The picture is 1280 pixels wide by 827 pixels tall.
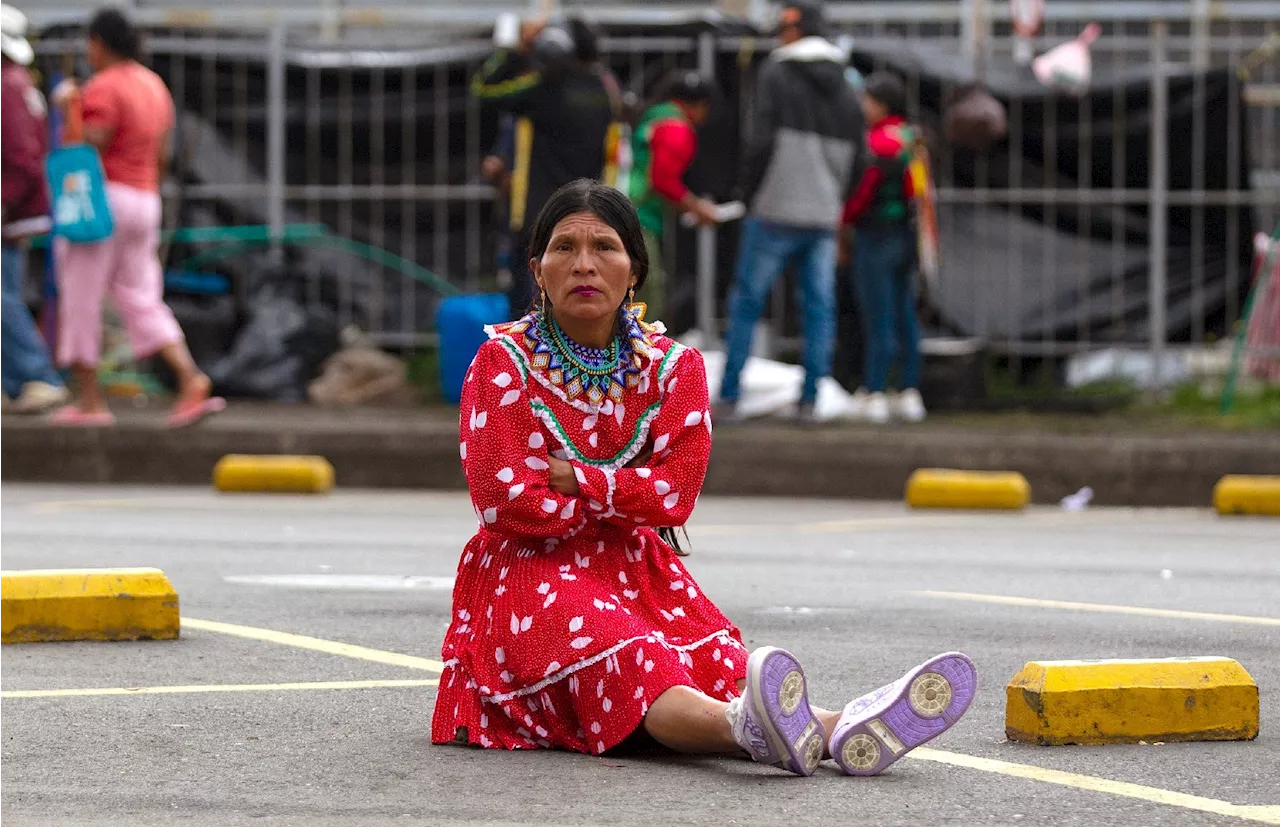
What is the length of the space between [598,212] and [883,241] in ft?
27.7

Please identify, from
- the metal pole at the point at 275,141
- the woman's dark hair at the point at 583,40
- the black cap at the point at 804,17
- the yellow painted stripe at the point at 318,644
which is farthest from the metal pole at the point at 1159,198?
the yellow painted stripe at the point at 318,644

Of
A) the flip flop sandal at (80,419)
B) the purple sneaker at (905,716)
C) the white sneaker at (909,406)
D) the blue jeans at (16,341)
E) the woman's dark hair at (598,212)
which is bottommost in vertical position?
the flip flop sandal at (80,419)

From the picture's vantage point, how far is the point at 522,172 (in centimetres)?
1300

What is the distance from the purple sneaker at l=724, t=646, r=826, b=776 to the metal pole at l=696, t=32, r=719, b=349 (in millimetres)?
9721

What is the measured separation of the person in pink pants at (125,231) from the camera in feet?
40.7

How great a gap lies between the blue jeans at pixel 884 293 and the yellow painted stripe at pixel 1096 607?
5496mm

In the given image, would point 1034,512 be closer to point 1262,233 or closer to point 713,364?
point 713,364

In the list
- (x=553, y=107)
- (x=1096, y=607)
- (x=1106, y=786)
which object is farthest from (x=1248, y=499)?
(x=1106, y=786)

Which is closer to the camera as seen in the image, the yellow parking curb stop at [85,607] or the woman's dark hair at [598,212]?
the woman's dark hair at [598,212]

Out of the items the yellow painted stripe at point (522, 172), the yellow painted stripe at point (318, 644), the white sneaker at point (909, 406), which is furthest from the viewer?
the white sneaker at point (909, 406)

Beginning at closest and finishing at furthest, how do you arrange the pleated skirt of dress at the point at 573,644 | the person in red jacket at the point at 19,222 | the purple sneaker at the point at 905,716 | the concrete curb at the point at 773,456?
the purple sneaker at the point at 905,716, the pleated skirt of dress at the point at 573,644, the concrete curb at the point at 773,456, the person in red jacket at the point at 19,222

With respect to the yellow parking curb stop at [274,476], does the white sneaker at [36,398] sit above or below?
above

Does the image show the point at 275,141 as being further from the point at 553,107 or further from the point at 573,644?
the point at 573,644

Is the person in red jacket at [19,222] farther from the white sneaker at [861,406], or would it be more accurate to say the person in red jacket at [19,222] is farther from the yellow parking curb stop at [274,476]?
the white sneaker at [861,406]
